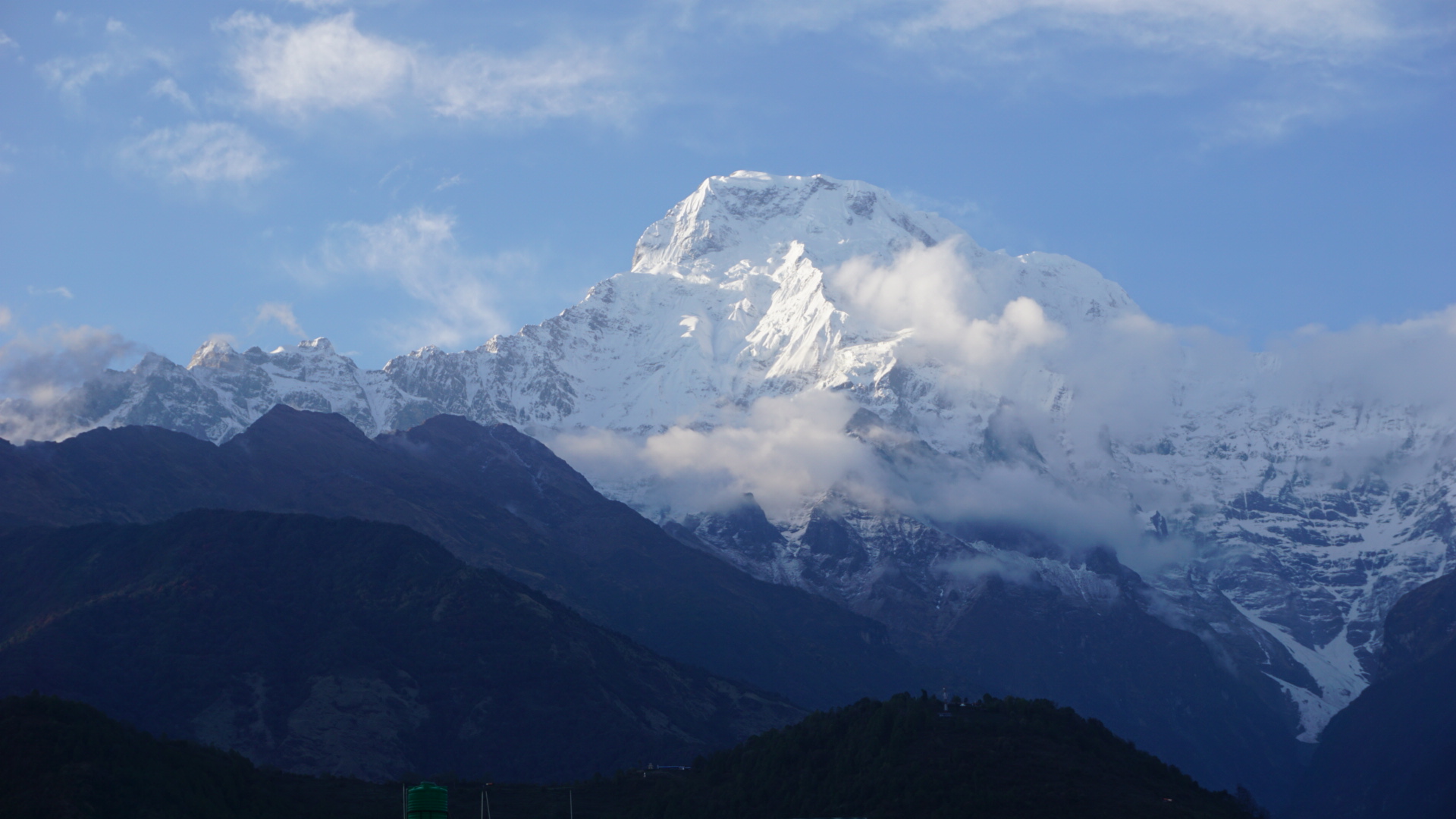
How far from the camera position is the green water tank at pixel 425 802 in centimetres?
6981

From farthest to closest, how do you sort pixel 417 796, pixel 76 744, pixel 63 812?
pixel 76 744 < pixel 63 812 < pixel 417 796

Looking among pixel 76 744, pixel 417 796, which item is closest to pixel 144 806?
pixel 76 744

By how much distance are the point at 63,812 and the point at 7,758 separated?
1278 cm

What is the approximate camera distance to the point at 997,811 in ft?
644

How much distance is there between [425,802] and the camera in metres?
70.4

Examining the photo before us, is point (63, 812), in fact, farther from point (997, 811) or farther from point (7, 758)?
point (997, 811)

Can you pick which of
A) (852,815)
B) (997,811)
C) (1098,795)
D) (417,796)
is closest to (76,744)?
(852,815)

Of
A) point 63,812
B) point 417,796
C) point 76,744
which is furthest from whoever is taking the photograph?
point 76,744

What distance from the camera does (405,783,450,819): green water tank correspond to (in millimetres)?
69812

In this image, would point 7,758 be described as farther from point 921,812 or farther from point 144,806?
point 921,812

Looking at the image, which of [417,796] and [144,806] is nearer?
[417,796]

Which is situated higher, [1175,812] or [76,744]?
[76,744]

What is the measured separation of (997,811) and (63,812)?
108402mm

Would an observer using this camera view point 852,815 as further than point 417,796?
Yes
